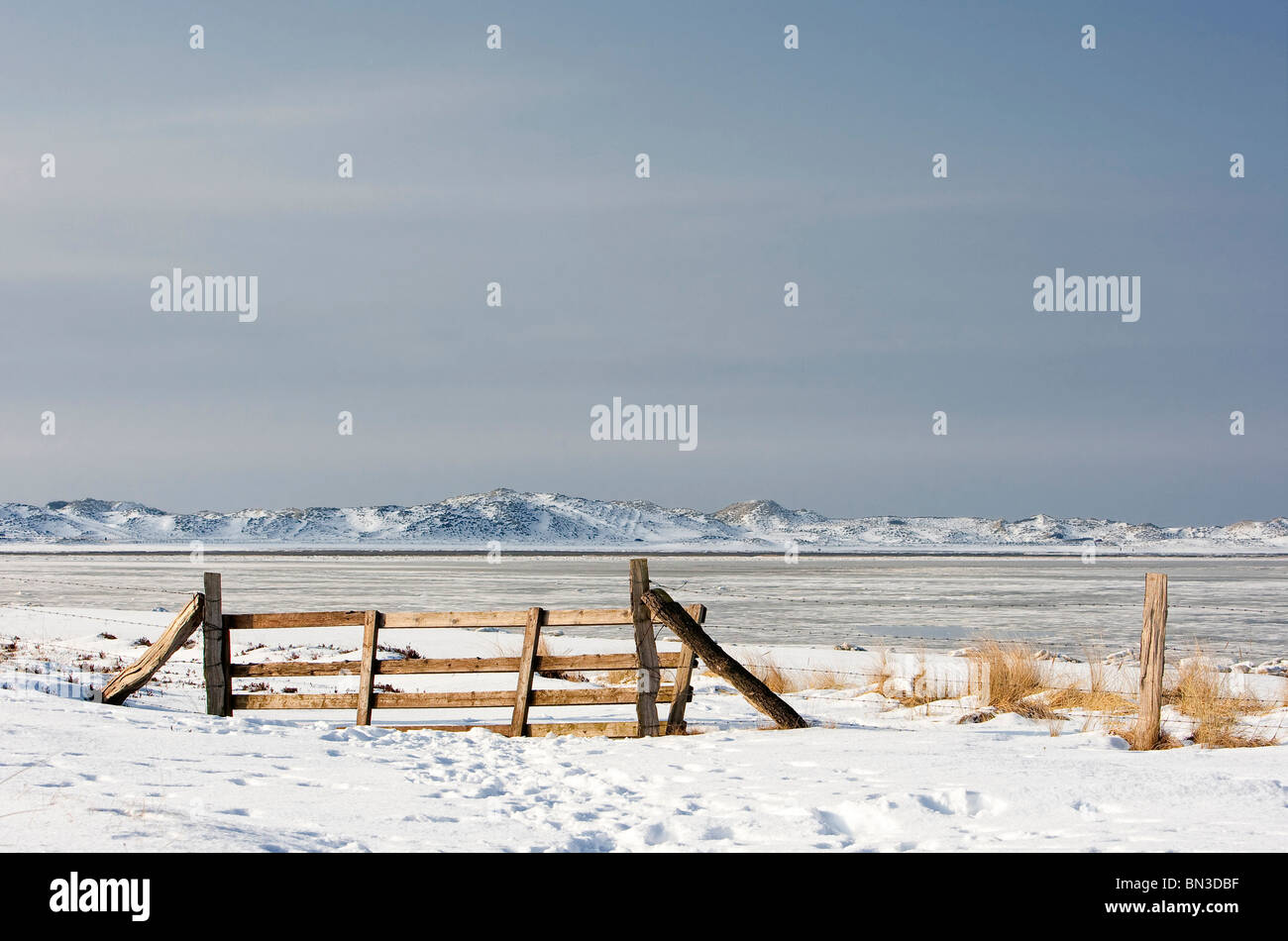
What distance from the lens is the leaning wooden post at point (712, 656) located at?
11.4 meters

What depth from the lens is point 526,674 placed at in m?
12.0

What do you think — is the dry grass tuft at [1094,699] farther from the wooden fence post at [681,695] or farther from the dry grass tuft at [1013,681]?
the wooden fence post at [681,695]

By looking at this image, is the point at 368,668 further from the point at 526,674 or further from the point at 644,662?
the point at 644,662

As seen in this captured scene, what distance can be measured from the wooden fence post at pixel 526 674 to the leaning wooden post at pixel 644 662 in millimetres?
1107

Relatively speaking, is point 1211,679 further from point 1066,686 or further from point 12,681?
point 12,681

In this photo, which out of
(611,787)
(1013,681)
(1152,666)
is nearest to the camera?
(611,787)

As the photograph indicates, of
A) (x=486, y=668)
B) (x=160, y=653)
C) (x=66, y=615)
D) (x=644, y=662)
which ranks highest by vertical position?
(x=160, y=653)

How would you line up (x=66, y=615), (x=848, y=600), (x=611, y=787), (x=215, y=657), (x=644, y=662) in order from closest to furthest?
(x=611, y=787) → (x=644, y=662) → (x=215, y=657) → (x=66, y=615) → (x=848, y=600)

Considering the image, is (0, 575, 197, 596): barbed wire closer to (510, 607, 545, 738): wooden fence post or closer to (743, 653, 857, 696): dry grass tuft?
(743, 653, 857, 696): dry grass tuft

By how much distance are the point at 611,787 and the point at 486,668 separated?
4139 mm

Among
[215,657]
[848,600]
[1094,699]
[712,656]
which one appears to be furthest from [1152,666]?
[848,600]

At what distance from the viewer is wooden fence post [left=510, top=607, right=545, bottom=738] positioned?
1191 cm

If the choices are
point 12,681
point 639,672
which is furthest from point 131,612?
point 639,672
